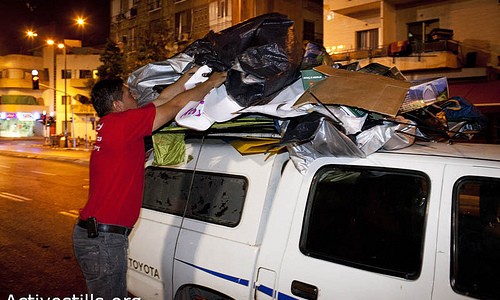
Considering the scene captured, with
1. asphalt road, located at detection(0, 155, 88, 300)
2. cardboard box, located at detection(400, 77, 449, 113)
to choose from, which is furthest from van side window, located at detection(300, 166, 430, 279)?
asphalt road, located at detection(0, 155, 88, 300)

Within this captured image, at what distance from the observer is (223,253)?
8.59 feet

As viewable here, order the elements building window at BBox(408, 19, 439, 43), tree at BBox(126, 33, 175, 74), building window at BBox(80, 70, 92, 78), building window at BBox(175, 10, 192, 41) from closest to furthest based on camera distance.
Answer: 1. building window at BBox(408, 19, 439, 43)
2. tree at BBox(126, 33, 175, 74)
3. building window at BBox(175, 10, 192, 41)
4. building window at BBox(80, 70, 92, 78)

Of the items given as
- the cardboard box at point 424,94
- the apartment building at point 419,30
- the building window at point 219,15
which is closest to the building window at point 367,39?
the apartment building at point 419,30

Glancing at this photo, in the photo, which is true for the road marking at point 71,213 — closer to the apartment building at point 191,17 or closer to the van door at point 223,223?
the van door at point 223,223

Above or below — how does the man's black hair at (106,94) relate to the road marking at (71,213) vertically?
above

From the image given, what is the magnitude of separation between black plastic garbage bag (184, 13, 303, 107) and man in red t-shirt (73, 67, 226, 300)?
0.17 m

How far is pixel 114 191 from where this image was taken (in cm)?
271

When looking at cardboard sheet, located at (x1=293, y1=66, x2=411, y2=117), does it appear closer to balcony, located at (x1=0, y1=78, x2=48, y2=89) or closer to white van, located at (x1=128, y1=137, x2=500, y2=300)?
white van, located at (x1=128, y1=137, x2=500, y2=300)

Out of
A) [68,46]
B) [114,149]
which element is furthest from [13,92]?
[114,149]

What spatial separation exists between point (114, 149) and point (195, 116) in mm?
572

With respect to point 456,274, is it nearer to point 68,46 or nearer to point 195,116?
point 195,116

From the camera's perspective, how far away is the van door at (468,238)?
1918mm

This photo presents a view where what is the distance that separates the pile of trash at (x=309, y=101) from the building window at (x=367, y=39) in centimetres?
1661

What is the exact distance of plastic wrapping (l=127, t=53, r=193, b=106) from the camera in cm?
328
